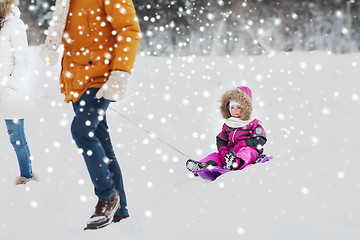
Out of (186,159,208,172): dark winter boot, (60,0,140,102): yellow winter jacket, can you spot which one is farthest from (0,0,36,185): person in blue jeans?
(186,159,208,172): dark winter boot

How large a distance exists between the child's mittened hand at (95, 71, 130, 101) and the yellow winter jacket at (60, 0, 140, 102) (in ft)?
0.17

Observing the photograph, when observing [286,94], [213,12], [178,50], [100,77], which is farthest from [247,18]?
[100,77]

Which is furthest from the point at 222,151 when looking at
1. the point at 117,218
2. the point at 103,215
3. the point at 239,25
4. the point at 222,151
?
the point at 239,25

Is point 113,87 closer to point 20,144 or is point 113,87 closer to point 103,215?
point 103,215


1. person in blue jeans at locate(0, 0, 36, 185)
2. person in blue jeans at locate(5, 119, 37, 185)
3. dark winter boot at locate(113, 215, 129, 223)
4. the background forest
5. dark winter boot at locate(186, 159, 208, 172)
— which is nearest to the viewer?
dark winter boot at locate(113, 215, 129, 223)

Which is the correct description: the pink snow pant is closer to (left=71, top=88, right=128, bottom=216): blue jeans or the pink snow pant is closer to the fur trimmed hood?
the fur trimmed hood

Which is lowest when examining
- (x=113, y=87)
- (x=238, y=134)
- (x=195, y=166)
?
(x=195, y=166)

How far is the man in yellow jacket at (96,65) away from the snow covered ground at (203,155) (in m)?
0.36

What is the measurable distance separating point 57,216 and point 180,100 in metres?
3.41

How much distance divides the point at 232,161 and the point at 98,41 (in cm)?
202

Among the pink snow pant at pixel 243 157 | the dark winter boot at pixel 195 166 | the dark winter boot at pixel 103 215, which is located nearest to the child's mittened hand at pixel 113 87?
the dark winter boot at pixel 103 215

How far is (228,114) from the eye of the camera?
453 centimetres

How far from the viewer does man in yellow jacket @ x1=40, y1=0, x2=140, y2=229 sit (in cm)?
219

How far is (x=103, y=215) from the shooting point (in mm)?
2277
